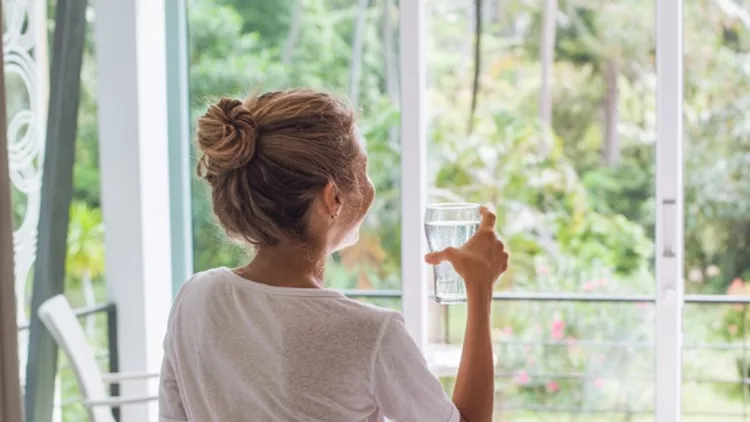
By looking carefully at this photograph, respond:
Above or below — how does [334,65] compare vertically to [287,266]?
above

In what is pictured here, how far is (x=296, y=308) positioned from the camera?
1343 millimetres

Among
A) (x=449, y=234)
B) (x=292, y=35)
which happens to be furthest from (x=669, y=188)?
(x=449, y=234)

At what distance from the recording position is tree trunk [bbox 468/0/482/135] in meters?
3.57

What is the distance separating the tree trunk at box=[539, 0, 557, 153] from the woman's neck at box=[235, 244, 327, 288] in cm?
225

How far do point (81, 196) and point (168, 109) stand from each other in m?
0.49

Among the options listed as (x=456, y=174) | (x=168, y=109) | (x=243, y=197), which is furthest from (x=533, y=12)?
(x=243, y=197)

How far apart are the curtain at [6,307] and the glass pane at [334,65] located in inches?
65.8

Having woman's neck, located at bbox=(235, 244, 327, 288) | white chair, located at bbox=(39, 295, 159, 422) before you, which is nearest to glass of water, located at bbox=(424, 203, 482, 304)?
woman's neck, located at bbox=(235, 244, 327, 288)

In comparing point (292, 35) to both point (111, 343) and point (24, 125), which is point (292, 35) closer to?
point (24, 125)

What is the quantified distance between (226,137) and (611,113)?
235 centimetres

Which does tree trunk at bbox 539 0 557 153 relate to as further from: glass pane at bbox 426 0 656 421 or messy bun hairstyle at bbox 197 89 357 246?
messy bun hairstyle at bbox 197 89 357 246

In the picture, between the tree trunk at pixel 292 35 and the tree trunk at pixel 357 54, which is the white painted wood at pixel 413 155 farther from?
the tree trunk at pixel 292 35

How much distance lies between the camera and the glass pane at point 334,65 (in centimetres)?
369

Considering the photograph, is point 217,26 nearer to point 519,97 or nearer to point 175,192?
point 175,192
